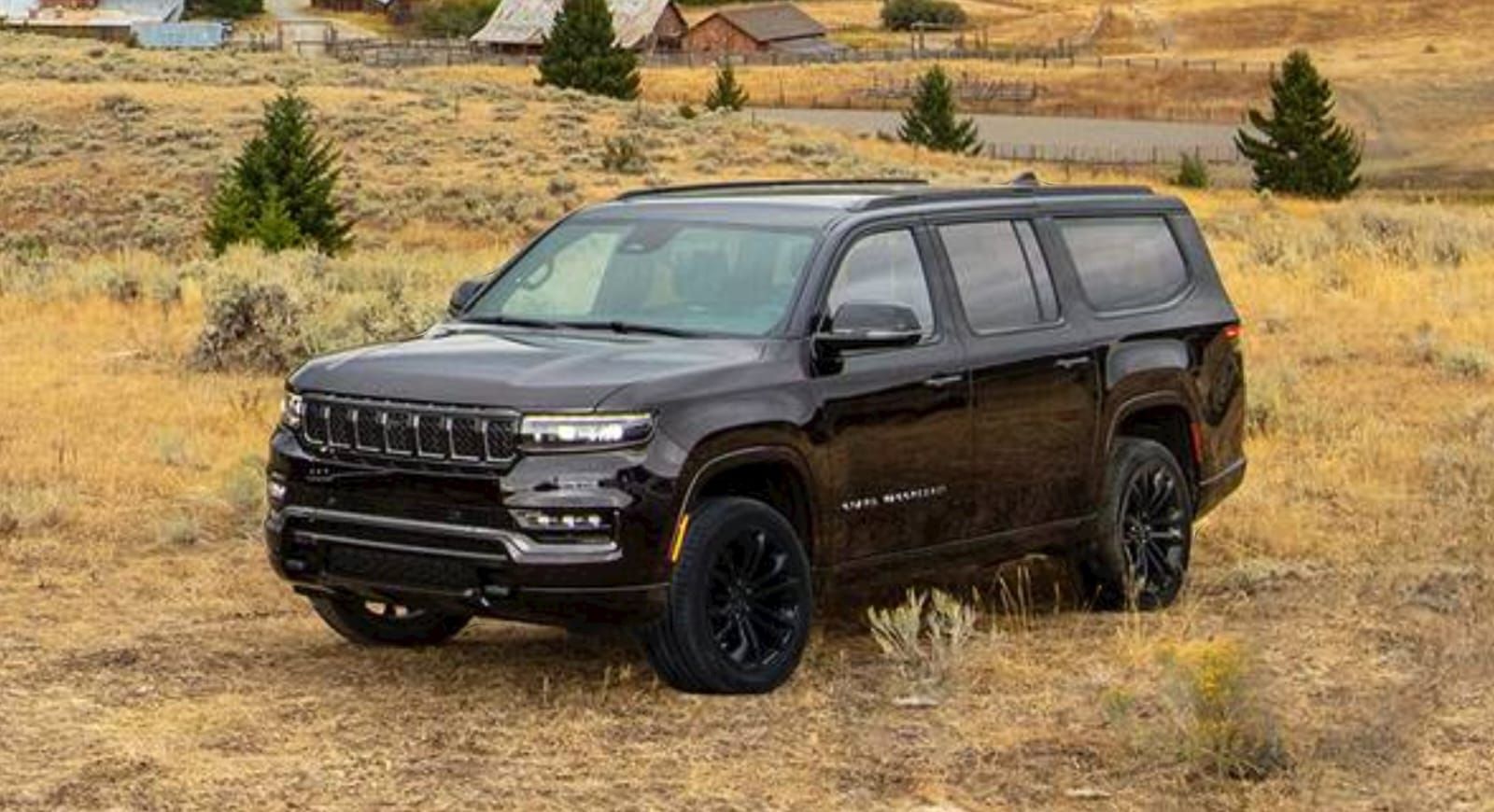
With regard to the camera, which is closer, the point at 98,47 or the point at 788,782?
the point at 788,782

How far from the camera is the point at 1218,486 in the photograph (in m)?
10.1

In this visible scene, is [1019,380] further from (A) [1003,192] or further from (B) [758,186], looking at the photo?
(B) [758,186]

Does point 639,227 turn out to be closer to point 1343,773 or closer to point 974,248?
point 974,248

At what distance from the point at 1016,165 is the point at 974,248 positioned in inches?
1888

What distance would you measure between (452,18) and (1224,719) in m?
128

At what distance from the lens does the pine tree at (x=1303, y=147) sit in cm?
5522

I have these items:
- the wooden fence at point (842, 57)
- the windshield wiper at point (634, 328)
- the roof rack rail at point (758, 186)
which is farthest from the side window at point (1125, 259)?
the wooden fence at point (842, 57)

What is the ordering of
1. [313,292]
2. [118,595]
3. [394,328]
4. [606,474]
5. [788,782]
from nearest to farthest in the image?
1. [788,782]
2. [606,474]
3. [118,595]
4. [394,328]
5. [313,292]

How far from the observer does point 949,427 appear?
27.7 ft

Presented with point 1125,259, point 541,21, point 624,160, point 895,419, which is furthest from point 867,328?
point 541,21

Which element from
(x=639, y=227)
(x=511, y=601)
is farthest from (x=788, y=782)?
(x=639, y=227)

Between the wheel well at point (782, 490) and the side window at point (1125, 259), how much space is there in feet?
6.79

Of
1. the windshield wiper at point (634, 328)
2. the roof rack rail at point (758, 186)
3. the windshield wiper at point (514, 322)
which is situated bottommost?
the windshield wiper at point (514, 322)

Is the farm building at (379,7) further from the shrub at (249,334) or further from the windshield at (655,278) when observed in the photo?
the windshield at (655,278)
